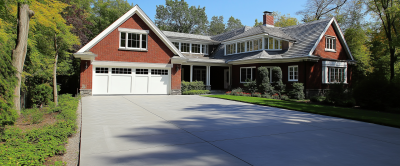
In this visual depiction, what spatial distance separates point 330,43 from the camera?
73.5 feet

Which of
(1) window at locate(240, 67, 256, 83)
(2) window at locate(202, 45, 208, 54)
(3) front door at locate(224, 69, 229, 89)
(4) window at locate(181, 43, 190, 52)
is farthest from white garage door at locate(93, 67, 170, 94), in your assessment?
(2) window at locate(202, 45, 208, 54)

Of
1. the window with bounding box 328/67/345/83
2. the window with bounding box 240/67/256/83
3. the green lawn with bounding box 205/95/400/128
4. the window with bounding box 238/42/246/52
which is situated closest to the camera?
the green lawn with bounding box 205/95/400/128

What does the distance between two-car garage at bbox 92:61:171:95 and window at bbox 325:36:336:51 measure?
14.3m

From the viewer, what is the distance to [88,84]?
16.8 m

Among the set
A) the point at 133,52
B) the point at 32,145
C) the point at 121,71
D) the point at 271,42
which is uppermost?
the point at 271,42

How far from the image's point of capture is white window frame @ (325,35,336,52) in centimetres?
2189

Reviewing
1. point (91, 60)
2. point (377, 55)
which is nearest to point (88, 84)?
point (91, 60)

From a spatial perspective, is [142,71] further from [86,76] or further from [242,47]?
[242,47]

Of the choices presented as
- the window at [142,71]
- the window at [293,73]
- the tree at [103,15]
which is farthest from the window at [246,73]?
the tree at [103,15]

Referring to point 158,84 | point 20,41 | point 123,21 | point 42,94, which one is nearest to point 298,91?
point 158,84

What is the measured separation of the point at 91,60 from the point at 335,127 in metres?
15.3

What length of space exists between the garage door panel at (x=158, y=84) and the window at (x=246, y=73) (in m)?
7.07

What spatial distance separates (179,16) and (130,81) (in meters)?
37.2

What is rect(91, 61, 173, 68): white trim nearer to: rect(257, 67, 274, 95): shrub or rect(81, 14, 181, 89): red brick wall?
rect(81, 14, 181, 89): red brick wall
